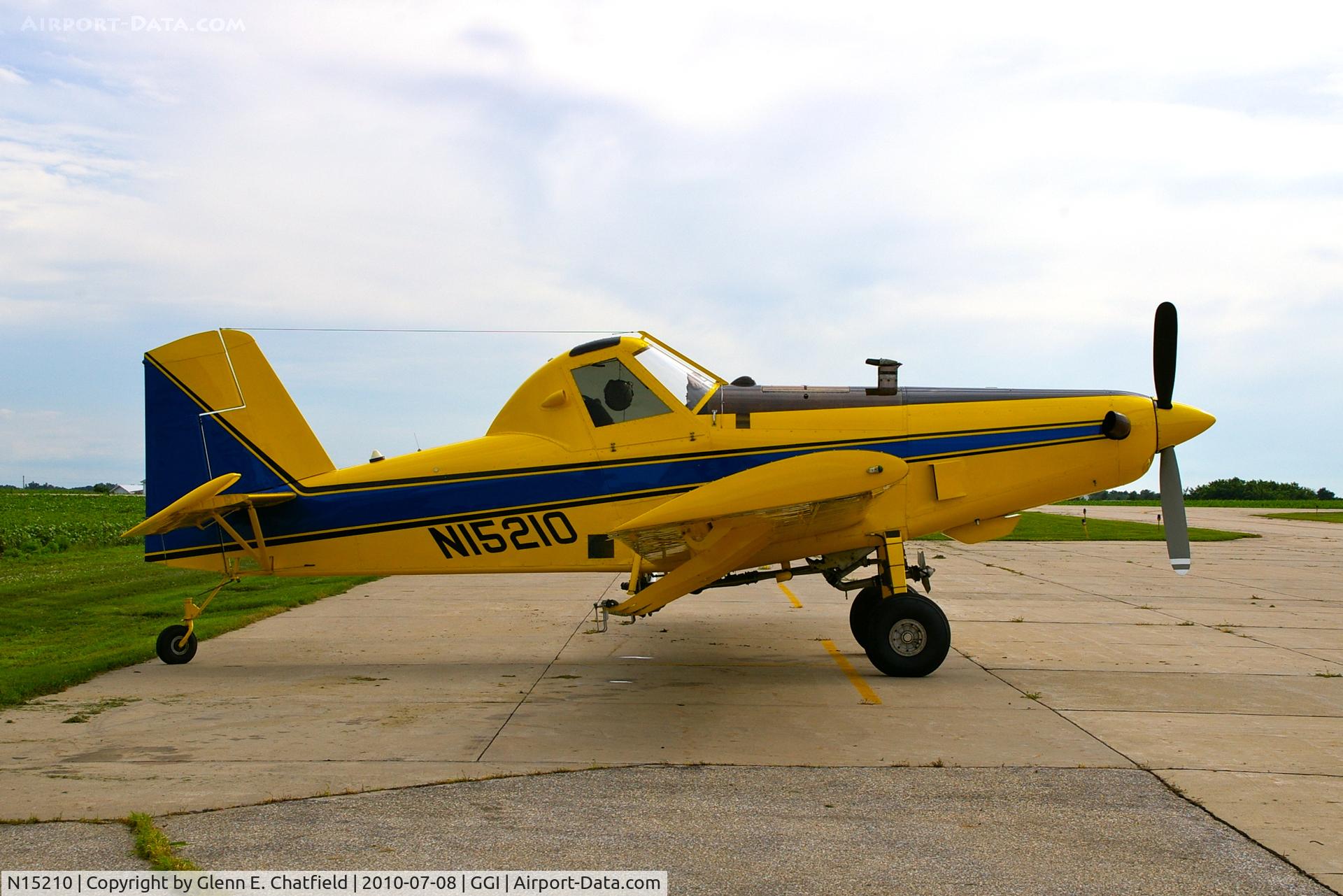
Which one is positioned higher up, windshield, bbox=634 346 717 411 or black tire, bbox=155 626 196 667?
windshield, bbox=634 346 717 411

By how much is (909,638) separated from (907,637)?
1 cm

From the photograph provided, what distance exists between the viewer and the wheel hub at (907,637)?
25.9ft

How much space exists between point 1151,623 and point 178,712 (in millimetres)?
9937

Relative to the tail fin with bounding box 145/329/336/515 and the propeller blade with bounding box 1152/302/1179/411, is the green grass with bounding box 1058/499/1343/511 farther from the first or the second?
the tail fin with bounding box 145/329/336/515

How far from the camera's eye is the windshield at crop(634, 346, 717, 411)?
830cm

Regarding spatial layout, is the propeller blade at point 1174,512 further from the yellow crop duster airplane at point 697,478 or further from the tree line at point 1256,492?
the tree line at point 1256,492

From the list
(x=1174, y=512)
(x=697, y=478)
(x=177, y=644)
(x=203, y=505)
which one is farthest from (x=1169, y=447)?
(x=177, y=644)

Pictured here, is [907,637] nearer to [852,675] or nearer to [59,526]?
[852,675]

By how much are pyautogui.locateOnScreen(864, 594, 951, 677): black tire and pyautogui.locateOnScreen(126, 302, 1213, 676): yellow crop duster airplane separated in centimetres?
1

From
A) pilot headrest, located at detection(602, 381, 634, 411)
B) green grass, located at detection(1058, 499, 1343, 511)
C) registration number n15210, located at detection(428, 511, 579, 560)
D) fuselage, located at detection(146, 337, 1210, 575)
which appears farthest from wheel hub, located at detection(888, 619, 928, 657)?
green grass, located at detection(1058, 499, 1343, 511)

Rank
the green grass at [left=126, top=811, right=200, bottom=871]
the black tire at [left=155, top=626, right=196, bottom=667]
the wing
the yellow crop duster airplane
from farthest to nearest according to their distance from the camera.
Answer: the black tire at [left=155, top=626, right=196, bottom=667], the yellow crop duster airplane, the wing, the green grass at [left=126, top=811, right=200, bottom=871]

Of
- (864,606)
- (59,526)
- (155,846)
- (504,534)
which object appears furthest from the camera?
(59,526)

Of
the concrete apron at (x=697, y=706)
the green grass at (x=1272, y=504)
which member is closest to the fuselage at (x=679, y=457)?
the concrete apron at (x=697, y=706)

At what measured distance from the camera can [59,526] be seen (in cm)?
2878
